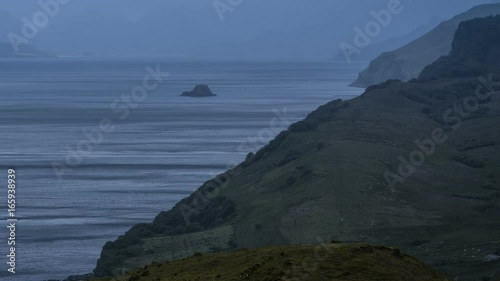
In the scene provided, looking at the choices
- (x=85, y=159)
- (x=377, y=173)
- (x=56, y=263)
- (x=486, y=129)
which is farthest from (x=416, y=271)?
(x=85, y=159)

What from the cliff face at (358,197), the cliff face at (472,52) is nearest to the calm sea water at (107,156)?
the cliff face at (358,197)

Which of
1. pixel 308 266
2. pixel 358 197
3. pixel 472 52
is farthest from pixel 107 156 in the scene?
pixel 308 266

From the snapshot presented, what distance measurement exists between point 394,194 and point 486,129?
1938 cm

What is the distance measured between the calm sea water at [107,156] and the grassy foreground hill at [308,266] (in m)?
14.9

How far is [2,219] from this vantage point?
4428cm

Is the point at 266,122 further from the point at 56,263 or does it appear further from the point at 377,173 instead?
the point at 56,263

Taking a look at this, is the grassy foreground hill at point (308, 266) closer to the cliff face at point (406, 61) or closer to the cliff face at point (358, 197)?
the cliff face at point (358, 197)

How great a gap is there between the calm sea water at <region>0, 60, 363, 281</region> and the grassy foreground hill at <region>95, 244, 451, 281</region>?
14856 mm

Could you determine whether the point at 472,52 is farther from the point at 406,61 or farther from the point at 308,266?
the point at 406,61

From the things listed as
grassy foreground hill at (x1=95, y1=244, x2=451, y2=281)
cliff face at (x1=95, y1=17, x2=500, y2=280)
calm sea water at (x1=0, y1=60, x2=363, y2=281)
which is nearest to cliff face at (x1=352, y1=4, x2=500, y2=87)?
calm sea water at (x1=0, y1=60, x2=363, y2=281)

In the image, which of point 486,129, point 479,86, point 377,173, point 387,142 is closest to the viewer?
point 377,173

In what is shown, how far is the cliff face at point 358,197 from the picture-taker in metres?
34.7

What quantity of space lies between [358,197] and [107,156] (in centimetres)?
3281

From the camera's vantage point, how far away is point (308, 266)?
18.9 metres
